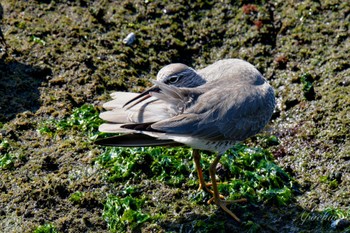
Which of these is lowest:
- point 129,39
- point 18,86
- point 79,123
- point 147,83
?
point 79,123

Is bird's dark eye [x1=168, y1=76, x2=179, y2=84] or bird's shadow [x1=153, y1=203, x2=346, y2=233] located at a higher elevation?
bird's dark eye [x1=168, y1=76, x2=179, y2=84]

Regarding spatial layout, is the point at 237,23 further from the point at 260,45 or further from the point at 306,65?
the point at 306,65

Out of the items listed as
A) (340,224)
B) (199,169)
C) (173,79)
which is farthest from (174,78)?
→ (340,224)

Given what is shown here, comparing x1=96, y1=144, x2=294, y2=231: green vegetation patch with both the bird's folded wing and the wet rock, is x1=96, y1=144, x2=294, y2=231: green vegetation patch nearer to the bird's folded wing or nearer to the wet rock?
the wet rock

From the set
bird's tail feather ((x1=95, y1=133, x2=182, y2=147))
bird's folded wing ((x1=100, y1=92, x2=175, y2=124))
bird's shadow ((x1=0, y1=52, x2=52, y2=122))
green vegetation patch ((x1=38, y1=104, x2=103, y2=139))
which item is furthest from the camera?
bird's shadow ((x1=0, y1=52, x2=52, y2=122))

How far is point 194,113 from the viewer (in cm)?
596

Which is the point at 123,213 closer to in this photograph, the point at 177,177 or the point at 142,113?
the point at 177,177

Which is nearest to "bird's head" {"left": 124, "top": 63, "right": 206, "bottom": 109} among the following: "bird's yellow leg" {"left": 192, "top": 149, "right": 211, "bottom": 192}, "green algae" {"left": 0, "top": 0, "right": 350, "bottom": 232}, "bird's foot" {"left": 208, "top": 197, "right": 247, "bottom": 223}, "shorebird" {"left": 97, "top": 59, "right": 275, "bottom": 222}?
"shorebird" {"left": 97, "top": 59, "right": 275, "bottom": 222}

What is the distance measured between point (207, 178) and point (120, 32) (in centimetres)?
267

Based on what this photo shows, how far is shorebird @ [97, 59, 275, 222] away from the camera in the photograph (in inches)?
229

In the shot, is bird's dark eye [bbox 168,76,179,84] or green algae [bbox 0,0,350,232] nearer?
green algae [bbox 0,0,350,232]

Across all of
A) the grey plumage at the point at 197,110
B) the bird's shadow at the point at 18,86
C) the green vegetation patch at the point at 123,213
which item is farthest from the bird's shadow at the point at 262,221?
the bird's shadow at the point at 18,86

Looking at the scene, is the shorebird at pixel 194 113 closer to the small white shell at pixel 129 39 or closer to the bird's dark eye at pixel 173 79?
the bird's dark eye at pixel 173 79

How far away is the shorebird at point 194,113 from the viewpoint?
5.82 meters
